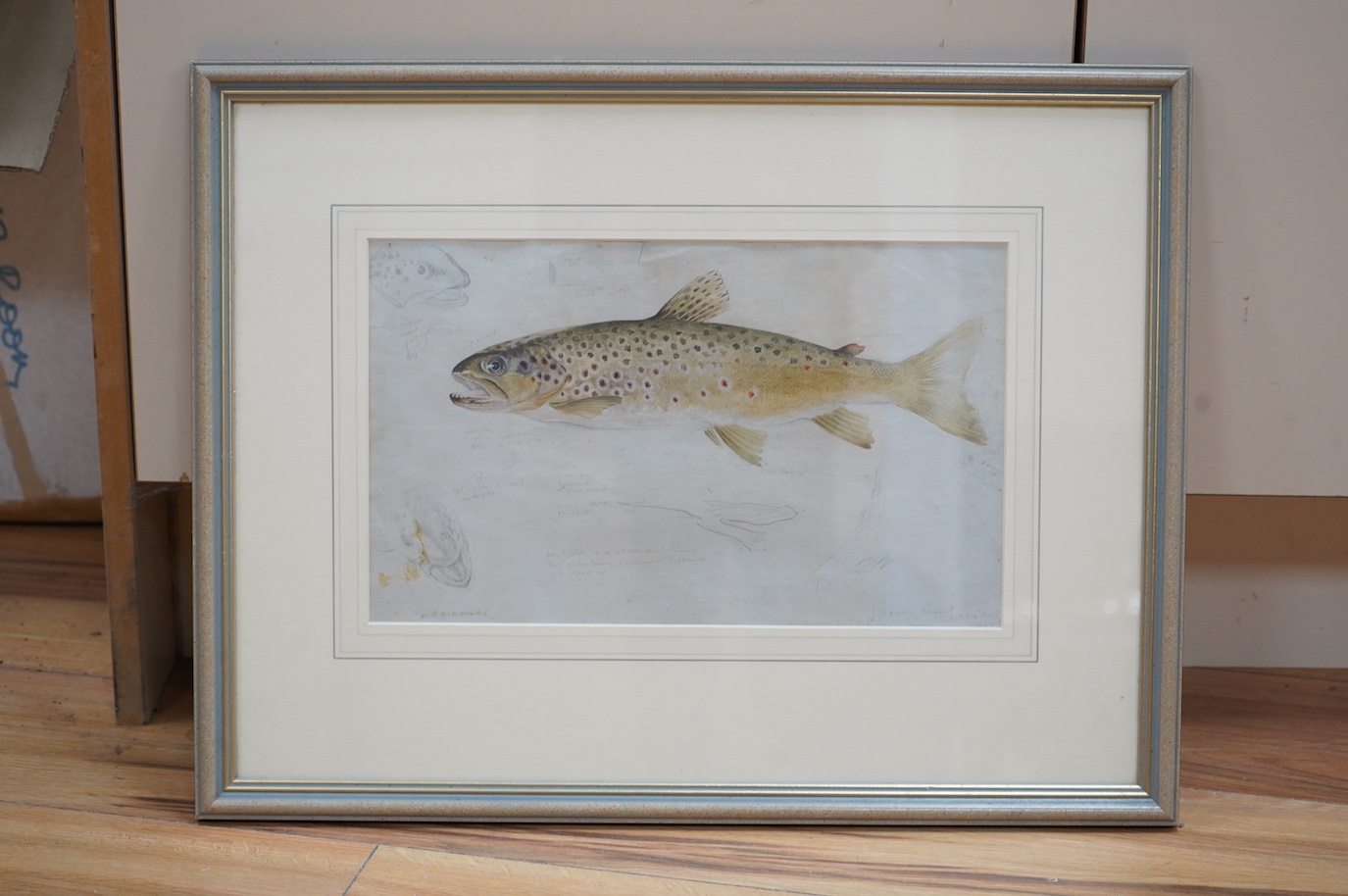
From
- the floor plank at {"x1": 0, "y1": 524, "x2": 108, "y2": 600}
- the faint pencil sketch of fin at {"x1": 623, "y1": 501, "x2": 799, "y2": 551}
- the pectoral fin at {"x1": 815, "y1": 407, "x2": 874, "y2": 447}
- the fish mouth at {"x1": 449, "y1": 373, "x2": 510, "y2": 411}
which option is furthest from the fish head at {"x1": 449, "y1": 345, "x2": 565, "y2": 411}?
the floor plank at {"x1": 0, "y1": 524, "x2": 108, "y2": 600}

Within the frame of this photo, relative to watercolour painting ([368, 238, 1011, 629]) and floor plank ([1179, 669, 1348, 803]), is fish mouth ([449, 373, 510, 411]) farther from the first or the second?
floor plank ([1179, 669, 1348, 803])

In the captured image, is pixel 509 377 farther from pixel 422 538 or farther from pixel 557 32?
pixel 557 32

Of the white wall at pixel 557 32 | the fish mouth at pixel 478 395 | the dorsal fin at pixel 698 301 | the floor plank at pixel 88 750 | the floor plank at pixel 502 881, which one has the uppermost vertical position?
the white wall at pixel 557 32

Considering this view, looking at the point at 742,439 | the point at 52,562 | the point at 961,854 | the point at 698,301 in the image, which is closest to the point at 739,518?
the point at 742,439

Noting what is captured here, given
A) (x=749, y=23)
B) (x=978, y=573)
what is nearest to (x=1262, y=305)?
(x=978, y=573)

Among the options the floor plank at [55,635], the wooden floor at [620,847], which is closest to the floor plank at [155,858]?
the wooden floor at [620,847]

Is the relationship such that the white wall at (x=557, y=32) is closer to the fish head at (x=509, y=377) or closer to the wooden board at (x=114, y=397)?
the wooden board at (x=114, y=397)
